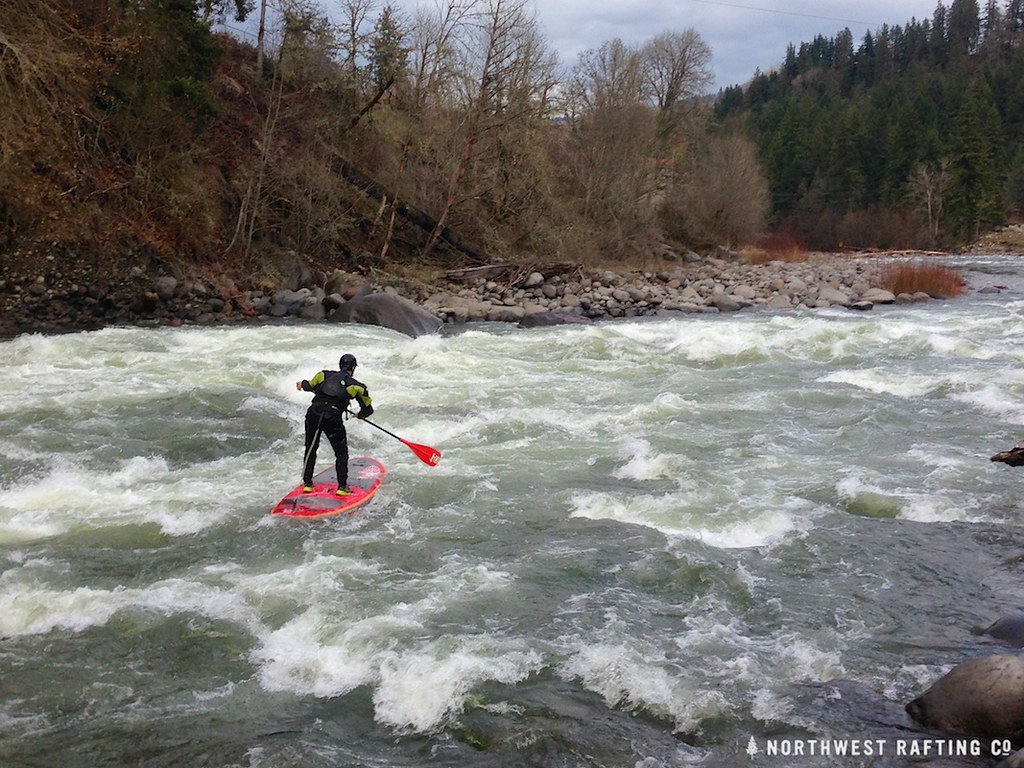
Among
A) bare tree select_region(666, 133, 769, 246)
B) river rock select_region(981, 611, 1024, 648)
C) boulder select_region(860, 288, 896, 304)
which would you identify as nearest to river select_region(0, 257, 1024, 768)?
river rock select_region(981, 611, 1024, 648)

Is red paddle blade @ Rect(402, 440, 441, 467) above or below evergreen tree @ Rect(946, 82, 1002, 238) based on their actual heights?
below

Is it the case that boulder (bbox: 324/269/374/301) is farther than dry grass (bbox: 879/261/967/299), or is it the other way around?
dry grass (bbox: 879/261/967/299)

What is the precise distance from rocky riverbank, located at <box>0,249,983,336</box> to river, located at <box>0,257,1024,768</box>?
222 inches

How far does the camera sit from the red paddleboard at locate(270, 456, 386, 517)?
23.5 feet

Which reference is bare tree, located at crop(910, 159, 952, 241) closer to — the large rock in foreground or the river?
the large rock in foreground

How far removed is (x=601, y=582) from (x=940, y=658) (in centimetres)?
213

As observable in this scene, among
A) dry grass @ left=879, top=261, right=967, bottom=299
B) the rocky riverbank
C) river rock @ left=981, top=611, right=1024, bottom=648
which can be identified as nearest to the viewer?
river rock @ left=981, top=611, right=1024, bottom=648

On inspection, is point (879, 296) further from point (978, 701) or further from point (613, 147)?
point (978, 701)

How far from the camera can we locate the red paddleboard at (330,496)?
7156 mm

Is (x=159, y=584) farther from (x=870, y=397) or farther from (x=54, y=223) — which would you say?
(x=54, y=223)

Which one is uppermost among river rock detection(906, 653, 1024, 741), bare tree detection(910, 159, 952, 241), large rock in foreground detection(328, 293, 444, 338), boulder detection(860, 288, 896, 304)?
bare tree detection(910, 159, 952, 241)

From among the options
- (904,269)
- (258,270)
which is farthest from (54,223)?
(904,269)

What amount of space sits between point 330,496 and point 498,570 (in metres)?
1.84

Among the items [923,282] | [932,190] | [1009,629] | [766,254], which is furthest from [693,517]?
[932,190]
